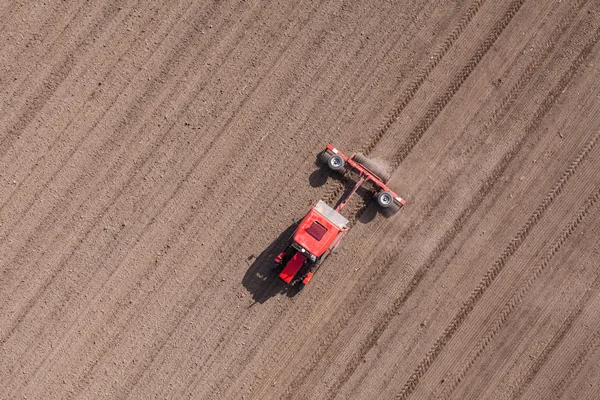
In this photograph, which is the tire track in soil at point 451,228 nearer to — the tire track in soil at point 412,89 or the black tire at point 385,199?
the black tire at point 385,199

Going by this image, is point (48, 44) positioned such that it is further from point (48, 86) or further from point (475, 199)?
point (475, 199)

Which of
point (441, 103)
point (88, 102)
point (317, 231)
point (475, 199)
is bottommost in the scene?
point (88, 102)

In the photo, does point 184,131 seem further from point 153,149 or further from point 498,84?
point 498,84

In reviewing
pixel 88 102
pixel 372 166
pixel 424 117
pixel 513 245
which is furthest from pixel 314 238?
pixel 88 102

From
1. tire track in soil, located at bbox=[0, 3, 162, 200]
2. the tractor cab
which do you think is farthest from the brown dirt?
the tractor cab

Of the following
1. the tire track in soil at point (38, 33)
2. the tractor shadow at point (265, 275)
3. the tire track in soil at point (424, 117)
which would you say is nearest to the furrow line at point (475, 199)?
the tire track in soil at point (424, 117)

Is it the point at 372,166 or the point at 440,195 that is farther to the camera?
the point at 440,195

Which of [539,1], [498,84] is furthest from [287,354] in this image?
[539,1]
